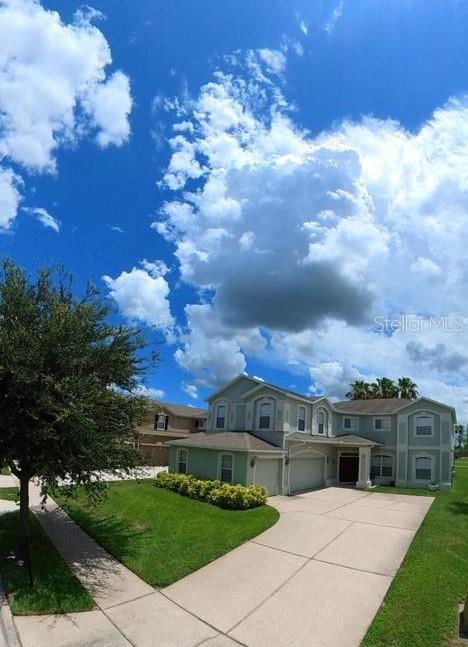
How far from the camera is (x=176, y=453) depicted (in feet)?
81.7

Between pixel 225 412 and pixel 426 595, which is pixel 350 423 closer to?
pixel 225 412

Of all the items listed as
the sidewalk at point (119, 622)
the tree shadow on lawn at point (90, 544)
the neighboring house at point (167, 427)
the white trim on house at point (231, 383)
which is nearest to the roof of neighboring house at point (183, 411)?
the neighboring house at point (167, 427)

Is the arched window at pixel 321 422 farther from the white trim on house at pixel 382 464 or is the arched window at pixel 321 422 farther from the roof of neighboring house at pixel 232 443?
the roof of neighboring house at pixel 232 443

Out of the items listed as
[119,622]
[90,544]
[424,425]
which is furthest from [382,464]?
[119,622]

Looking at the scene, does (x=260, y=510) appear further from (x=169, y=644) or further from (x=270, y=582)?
(x=169, y=644)

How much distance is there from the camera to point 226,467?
22.0 metres

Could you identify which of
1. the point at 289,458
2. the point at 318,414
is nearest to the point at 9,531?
the point at 289,458

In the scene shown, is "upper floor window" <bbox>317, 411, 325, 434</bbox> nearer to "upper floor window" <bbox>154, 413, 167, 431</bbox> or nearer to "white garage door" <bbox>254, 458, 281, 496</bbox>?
"white garage door" <bbox>254, 458, 281, 496</bbox>

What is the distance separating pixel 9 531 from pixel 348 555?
10261 mm

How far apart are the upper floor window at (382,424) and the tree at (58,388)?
23.7 metres

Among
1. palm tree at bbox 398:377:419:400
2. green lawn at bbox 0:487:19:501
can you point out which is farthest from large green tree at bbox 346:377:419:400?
green lawn at bbox 0:487:19:501

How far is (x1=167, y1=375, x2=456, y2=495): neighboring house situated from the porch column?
2.5 inches

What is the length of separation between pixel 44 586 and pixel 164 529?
524 cm

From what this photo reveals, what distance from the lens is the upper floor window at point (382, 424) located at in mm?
30541
